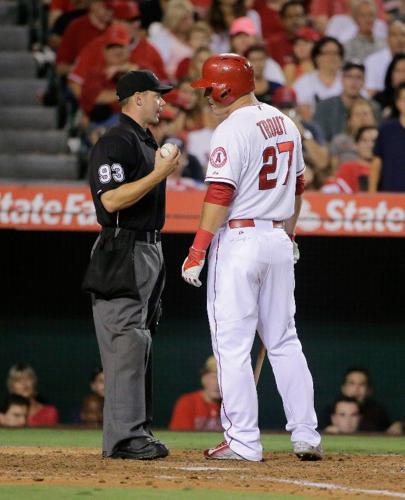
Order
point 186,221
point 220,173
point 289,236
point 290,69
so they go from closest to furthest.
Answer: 1. point 220,173
2. point 289,236
3. point 186,221
4. point 290,69

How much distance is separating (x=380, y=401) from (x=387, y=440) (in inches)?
66.3

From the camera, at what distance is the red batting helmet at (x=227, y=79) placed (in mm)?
5211

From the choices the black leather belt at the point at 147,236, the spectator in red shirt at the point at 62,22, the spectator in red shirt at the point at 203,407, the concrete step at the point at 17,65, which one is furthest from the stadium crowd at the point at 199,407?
the spectator in red shirt at the point at 62,22

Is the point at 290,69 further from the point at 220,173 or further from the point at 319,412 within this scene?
the point at 220,173

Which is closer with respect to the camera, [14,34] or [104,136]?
[104,136]

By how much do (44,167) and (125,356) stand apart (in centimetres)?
419

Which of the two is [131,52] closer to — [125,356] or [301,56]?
[301,56]

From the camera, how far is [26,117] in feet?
31.0

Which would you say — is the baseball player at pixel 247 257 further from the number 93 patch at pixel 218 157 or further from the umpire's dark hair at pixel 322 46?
the umpire's dark hair at pixel 322 46

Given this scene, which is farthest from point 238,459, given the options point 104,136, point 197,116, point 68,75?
point 68,75

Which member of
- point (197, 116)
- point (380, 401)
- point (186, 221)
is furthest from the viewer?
point (197, 116)

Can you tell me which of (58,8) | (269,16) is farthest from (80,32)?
(269,16)

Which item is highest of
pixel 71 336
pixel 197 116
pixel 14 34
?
pixel 14 34

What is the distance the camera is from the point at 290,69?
10.1 m
